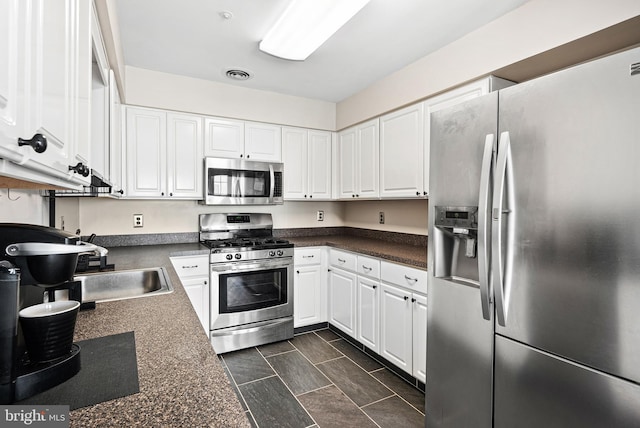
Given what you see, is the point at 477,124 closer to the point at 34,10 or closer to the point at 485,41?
the point at 485,41

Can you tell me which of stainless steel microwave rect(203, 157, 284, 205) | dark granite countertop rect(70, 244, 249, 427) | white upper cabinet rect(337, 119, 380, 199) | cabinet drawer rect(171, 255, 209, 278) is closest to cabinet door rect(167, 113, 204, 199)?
stainless steel microwave rect(203, 157, 284, 205)

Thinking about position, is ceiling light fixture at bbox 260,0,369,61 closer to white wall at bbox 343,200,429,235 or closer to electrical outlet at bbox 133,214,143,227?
white wall at bbox 343,200,429,235

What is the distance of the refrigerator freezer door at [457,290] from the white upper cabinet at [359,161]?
1.37 meters

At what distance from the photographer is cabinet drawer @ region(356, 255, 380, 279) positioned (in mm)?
2617

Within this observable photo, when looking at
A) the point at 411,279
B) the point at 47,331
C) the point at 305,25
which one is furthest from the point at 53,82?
the point at 411,279

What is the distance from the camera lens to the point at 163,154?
9.57 ft

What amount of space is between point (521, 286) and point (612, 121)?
69 centimetres

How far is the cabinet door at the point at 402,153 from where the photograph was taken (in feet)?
8.61

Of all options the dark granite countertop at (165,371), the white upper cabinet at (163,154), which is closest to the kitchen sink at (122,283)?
the dark granite countertop at (165,371)

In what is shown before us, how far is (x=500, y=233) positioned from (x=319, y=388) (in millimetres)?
1666

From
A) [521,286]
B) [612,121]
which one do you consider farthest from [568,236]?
[612,121]

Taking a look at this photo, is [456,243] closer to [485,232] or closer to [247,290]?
[485,232]

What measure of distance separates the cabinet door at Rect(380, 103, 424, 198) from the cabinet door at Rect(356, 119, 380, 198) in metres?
0.08

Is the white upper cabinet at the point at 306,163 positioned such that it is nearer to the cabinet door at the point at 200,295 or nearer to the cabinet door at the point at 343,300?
the cabinet door at the point at 343,300
